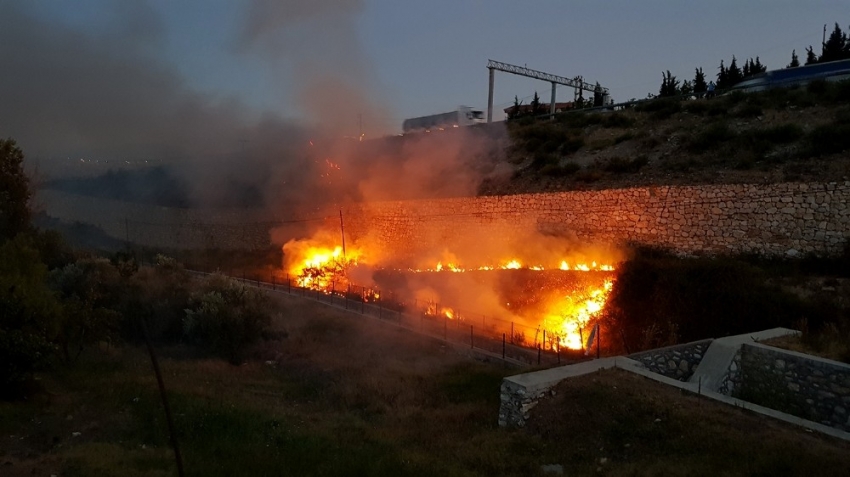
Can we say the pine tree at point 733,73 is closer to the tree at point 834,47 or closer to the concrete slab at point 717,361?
the tree at point 834,47

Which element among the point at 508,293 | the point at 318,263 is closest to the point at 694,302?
the point at 508,293

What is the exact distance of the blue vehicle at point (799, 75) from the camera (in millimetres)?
28161

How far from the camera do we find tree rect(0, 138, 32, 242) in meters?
20.5

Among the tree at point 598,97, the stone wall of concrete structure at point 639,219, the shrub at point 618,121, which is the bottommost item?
the stone wall of concrete structure at point 639,219

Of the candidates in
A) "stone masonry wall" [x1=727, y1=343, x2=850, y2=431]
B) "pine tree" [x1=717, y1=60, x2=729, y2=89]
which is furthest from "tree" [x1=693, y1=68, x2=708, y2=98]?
"stone masonry wall" [x1=727, y1=343, x2=850, y2=431]

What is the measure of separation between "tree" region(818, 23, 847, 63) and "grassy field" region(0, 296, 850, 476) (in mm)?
40386

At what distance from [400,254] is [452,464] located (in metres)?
17.3

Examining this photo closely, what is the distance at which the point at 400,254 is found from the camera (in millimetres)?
24719

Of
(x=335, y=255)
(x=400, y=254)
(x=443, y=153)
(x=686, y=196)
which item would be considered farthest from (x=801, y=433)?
(x=443, y=153)

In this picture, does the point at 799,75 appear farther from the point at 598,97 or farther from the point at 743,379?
the point at 743,379

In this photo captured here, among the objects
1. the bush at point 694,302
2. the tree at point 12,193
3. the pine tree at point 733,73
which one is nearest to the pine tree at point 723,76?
the pine tree at point 733,73

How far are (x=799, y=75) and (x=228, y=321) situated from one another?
31236 millimetres

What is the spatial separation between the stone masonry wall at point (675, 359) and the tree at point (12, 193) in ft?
70.1

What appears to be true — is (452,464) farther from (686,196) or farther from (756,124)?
(756,124)
